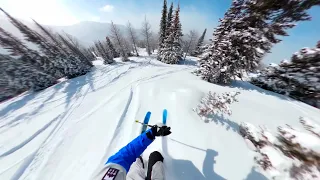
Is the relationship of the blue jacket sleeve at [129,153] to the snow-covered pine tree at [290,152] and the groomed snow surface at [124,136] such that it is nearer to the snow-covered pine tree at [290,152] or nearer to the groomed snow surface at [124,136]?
the groomed snow surface at [124,136]

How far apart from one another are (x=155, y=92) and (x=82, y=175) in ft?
16.8

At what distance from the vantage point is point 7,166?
4078 millimetres

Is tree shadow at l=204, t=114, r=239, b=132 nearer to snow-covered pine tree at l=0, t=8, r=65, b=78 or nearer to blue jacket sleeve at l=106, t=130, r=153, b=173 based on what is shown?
blue jacket sleeve at l=106, t=130, r=153, b=173

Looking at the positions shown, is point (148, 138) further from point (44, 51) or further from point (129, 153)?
point (44, 51)

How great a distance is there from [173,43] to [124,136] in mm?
23455

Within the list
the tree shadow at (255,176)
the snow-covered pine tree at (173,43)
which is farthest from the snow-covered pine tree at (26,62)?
the snow-covered pine tree at (173,43)

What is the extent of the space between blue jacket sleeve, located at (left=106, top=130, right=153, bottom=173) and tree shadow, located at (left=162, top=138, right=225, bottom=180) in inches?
56.4

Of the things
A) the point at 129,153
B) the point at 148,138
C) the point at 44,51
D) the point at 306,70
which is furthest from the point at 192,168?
the point at 44,51

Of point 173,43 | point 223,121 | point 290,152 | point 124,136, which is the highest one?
point 173,43

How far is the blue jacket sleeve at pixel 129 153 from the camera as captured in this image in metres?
2.12

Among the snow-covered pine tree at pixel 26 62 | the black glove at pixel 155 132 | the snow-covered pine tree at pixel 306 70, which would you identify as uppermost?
the snow-covered pine tree at pixel 306 70

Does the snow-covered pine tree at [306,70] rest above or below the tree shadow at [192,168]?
above

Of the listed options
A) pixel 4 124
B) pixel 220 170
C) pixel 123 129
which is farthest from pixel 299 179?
pixel 4 124

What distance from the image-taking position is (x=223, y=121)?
4.97m
